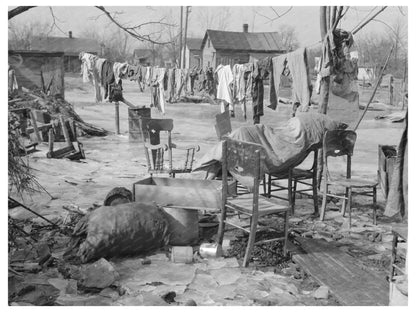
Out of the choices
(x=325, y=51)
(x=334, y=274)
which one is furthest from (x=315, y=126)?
(x=334, y=274)

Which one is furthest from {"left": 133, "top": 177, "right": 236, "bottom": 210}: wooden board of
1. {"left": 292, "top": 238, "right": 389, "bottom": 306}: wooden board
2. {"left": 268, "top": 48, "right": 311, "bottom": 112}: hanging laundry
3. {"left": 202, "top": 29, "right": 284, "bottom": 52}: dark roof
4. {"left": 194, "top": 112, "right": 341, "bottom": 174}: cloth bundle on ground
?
{"left": 202, "top": 29, "right": 284, "bottom": 52}: dark roof

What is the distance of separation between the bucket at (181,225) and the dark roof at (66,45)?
5092 cm

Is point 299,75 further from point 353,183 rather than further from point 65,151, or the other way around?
point 65,151

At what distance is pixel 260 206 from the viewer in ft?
18.1

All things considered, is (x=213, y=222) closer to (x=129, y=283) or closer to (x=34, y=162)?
(x=129, y=283)

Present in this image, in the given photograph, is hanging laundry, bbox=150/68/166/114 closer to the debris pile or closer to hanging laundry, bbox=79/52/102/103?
hanging laundry, bbox=79/52/102/103

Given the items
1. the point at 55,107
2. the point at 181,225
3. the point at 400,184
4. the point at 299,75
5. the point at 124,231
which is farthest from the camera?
the point at 55,107

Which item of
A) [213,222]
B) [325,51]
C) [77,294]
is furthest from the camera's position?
[325,51]

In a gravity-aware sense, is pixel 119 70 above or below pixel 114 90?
above

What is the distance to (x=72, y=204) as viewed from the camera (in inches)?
295

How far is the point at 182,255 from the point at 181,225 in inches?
20.8

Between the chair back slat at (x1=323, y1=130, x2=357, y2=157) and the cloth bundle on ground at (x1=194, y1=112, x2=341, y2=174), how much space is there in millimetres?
249

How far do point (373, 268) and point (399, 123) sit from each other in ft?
54.4

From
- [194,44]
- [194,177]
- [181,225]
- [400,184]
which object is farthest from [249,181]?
[194,44]
